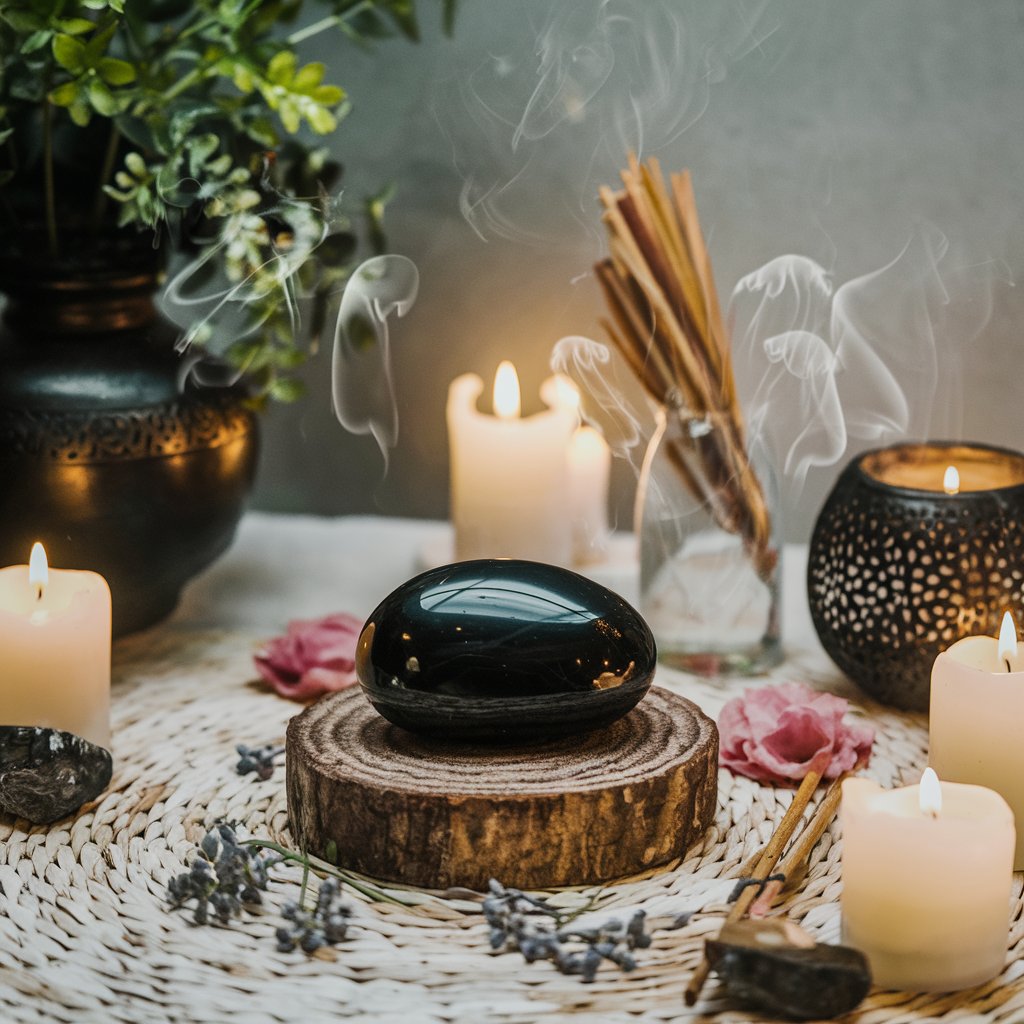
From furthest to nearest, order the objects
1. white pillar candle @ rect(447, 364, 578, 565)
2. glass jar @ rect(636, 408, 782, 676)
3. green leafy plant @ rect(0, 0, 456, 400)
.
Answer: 1. white pillar candle @ rect(447, 364, 578, 565)
2. glass jar @ rect(636, 408, 782, 676)
3. green leafy plant @ rect(0, 0, 456, 400)

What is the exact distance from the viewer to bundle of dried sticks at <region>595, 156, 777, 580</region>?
1124 millimetres

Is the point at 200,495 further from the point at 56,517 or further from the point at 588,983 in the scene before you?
the point at 588,983

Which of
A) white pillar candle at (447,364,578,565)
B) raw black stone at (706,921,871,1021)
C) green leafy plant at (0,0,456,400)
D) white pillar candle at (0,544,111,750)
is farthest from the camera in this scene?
white pillar candle at (447,364,578,565)

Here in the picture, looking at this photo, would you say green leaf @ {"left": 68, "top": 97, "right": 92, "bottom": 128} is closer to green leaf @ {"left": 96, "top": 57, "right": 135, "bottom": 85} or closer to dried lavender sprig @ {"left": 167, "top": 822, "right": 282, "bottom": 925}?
green leaf @ {"left": 96, "top": 57, "right": 135, "bottom": 85}

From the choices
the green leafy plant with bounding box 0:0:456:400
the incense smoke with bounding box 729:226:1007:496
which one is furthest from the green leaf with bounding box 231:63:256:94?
the incense smoke with bounding box 729:226:1007:496

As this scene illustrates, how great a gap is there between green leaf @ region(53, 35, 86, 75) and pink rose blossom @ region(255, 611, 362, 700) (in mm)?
455

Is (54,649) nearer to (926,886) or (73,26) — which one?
(73,26)

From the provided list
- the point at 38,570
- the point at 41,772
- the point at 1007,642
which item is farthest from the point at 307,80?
the point at 1007,642

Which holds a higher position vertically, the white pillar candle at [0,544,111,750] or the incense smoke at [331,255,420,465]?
the incense smoke at [331,255,420,465]

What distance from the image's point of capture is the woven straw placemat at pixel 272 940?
0.71m

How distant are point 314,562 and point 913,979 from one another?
87cm

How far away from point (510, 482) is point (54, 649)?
461 millimetres

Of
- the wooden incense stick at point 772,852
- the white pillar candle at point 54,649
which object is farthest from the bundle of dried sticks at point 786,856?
the white pillar candle at point 54,649

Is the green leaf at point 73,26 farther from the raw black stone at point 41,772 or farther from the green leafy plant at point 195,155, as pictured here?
the raw black stone at point 41,772
